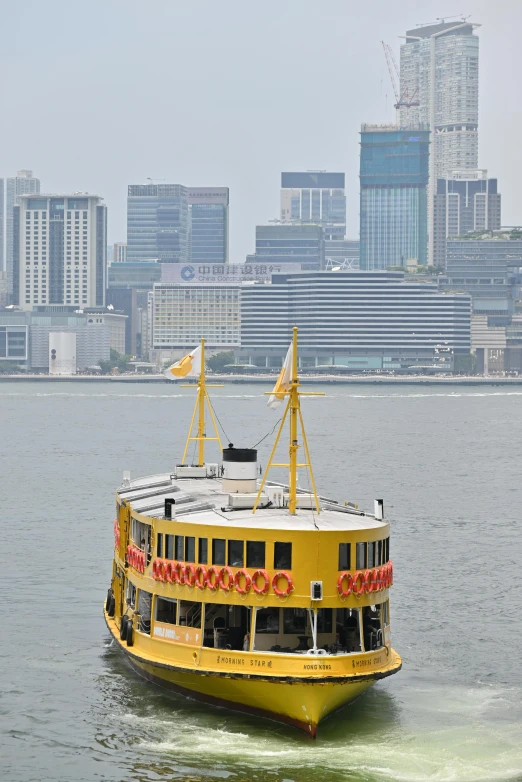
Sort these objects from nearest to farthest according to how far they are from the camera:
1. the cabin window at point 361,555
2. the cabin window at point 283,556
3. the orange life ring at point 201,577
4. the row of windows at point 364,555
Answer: the cabin window at point 283,556
the row of windows at point 364,555
the cabin window at point 361,555
the orange life ring at point 201,577

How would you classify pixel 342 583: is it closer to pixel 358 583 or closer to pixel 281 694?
pixel 358 583

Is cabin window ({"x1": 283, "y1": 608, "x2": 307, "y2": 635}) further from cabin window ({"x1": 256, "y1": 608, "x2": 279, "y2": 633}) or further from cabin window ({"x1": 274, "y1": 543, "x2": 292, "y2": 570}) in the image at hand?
cabin window ({"x1": 274, "y1": 543, "x2": 292, "y2": 570})

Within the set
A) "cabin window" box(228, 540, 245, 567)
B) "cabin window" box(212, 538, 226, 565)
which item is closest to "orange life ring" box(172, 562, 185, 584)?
"cabin window" box(212, 538, 226, 565)

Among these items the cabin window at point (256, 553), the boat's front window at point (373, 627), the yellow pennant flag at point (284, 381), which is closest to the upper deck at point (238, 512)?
the cabin window at point (256, 553)

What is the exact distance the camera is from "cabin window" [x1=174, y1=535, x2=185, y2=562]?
1281 inches

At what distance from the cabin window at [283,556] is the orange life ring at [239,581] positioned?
2.12 feet

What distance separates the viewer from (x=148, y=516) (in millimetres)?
34594

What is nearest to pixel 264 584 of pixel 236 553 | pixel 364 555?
pixel 236 553

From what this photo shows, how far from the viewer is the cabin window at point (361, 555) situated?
31406 millimetres

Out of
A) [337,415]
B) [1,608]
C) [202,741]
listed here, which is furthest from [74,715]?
[337,415]

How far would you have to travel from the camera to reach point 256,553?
102 feet

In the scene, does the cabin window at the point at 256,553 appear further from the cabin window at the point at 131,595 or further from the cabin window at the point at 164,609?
the cabin window at the point at 131,595

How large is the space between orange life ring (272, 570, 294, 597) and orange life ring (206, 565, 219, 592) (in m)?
1.34

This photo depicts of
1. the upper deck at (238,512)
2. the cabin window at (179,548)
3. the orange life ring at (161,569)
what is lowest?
the orange life ring at (161,569)
